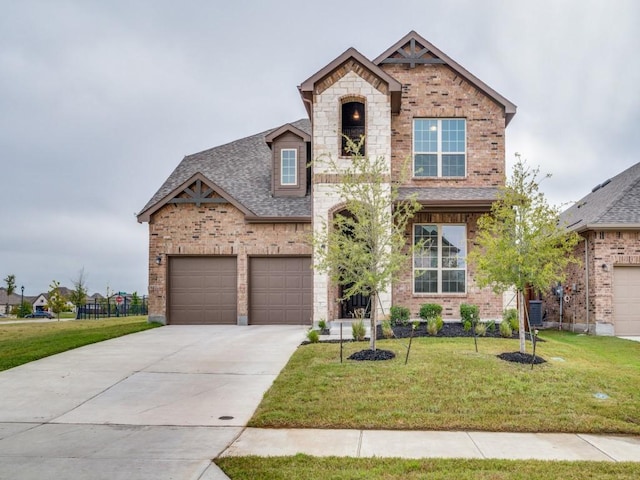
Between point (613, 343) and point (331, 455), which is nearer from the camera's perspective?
point (331, 455)

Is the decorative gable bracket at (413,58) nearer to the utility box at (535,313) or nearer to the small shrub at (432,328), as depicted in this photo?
the small shrub at (432,328)

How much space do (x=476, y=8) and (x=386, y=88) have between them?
5.33 meters

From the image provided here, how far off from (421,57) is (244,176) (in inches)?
305

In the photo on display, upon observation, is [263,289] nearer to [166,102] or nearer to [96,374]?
[96,374]

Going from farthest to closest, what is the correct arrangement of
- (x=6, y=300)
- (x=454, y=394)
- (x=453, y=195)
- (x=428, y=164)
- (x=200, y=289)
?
1. (x=6, y=300)
2. (x=200, y=289)
3. (x=428, y=164)
4. (x=453, y=195)
5. (x=454, y=394)

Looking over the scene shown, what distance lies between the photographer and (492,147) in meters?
15.6

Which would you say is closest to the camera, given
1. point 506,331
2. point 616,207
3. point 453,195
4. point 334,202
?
point 506,331

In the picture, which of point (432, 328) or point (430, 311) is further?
point (430, 311)

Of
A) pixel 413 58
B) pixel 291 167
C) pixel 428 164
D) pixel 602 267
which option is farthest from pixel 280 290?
pixel 602 267

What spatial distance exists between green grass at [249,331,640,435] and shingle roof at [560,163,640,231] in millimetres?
6489

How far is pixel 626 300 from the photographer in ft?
51.4

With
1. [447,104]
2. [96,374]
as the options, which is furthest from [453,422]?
[447,104]

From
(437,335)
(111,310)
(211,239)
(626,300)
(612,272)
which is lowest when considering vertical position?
(111,310)

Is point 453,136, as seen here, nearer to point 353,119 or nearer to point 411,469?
point 353,119
